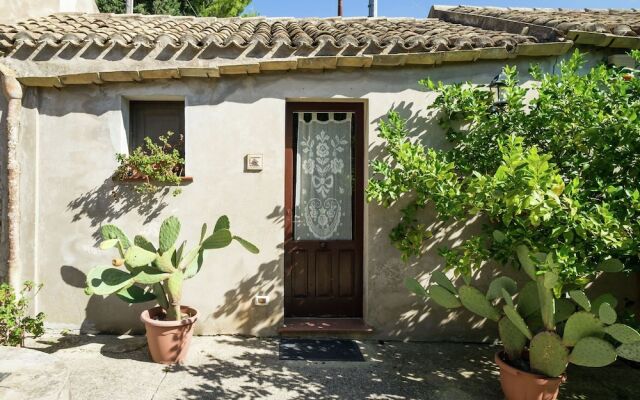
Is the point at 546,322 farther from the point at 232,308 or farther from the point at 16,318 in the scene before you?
the point at 16,318

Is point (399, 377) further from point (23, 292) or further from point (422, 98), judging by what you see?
point (23, 292)

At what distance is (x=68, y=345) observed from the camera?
4375 mm

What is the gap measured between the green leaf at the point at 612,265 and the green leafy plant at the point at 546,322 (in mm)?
270

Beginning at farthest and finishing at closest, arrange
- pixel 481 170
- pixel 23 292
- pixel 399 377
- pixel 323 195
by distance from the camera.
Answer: pixel 323 195 → pixel 23 292 → pixel 481 170 → pixel 399 377

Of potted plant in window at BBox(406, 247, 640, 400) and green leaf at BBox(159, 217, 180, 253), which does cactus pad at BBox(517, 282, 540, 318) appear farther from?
green leaf at BBox(159, 217, 180, 253)

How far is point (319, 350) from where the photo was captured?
4.43 metres

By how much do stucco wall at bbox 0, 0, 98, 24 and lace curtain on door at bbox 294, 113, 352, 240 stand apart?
4674 mm

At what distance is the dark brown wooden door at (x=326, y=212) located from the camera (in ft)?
16.6

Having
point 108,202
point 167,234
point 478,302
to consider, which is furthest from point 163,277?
point 478,302

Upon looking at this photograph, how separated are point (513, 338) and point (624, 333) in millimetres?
845

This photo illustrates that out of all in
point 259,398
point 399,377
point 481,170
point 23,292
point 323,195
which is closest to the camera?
point 259,398

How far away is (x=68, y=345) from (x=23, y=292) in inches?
34.9

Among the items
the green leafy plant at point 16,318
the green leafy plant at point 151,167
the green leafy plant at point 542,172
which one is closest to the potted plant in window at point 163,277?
the green leafy plant at point 151,167

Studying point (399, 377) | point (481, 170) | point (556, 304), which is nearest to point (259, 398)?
point (399, 377)
